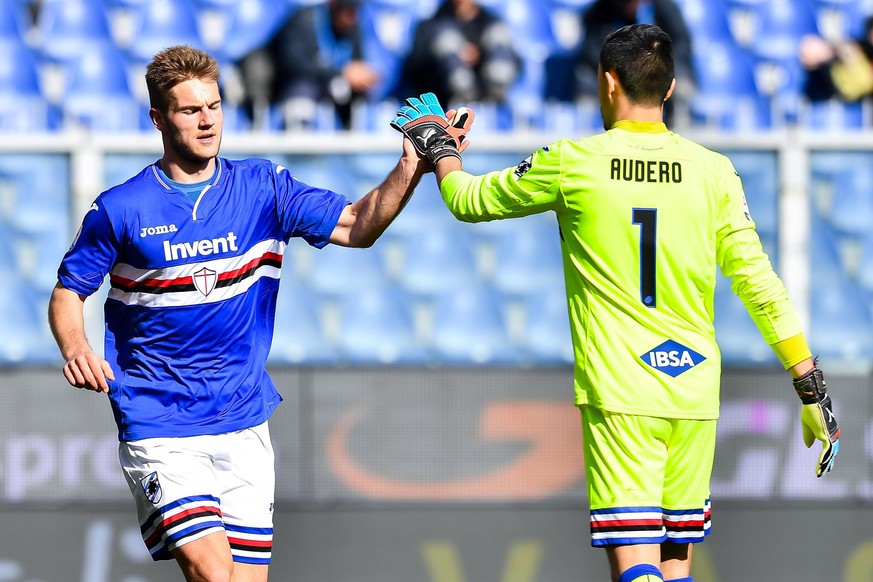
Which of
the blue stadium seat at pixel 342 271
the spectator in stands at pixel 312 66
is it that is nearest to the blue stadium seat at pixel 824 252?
the blue stadium seat at pixel 342 271

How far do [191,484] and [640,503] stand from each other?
1320 mm

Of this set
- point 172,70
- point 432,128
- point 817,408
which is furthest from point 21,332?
point 817,408

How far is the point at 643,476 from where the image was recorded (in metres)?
3.65

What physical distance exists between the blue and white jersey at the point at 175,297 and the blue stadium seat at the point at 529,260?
2879 millimetres

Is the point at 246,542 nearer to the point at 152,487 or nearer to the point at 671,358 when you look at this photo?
the point at 152,487

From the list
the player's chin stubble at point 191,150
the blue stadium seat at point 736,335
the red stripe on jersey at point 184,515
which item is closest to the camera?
the red stripe on jersey at point 184,515

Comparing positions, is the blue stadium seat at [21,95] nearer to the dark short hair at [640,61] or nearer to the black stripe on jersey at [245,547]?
the black stripe on jersey at [245,547]

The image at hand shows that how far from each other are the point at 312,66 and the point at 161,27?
917 mm

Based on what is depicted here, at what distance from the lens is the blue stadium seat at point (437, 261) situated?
6.84 m

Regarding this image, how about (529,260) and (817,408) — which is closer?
(817,408)

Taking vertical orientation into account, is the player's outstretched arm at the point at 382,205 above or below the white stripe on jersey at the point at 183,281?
above

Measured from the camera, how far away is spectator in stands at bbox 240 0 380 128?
23.2ft

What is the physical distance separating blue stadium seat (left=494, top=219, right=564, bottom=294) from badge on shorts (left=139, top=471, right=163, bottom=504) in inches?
126

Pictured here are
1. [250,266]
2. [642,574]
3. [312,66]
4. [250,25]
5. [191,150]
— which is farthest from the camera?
[250,25]
